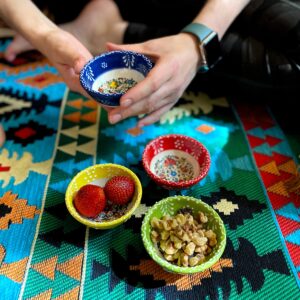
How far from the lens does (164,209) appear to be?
84cm

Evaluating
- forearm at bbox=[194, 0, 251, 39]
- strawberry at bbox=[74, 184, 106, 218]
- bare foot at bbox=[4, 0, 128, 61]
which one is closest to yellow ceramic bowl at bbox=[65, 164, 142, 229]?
strawberry at bbox=[74, 184, 106, 218]

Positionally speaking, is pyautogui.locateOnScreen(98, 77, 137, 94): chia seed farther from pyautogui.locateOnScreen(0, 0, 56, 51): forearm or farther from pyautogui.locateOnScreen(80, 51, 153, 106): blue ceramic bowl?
pyautogui.locateOnScreen(0, 0, 56, 51): forearm

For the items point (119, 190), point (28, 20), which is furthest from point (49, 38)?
point (119, 190)

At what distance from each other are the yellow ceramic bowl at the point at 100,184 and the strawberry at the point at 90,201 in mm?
12

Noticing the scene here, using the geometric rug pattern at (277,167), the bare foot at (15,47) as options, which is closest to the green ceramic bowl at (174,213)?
the geometric rug pattern at (277,167)

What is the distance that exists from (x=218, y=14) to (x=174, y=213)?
0.53 m

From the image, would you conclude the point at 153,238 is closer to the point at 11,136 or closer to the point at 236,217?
the point at 236,217

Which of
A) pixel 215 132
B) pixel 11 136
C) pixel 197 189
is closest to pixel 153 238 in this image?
pixel 197 189

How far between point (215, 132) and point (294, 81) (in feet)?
0.86

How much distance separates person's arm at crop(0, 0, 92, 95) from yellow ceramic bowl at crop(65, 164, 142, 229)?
0.22 metres

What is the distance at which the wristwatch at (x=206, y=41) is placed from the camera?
0.93 metres

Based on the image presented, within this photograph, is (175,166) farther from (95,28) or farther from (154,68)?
(95,28)

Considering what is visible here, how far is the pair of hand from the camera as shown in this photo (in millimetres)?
822

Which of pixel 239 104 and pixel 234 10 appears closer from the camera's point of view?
pixel 234 10
